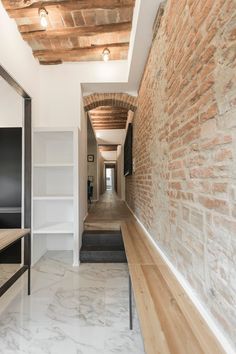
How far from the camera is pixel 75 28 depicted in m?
3.20

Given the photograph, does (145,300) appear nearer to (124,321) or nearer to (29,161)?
(124,321)

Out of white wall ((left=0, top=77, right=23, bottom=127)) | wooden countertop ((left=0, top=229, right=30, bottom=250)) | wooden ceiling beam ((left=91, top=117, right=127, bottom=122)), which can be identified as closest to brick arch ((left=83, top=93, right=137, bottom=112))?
white wall ((left=0, top=77, right=23, bottom=127))

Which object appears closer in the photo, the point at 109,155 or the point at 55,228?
the point at 55,228

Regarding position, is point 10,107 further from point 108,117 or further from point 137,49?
point 108,117

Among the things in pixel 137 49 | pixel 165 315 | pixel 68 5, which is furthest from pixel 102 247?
pixel 68 5

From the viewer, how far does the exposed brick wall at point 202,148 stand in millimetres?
1046

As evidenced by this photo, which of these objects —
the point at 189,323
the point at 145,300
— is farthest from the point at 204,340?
the point at 145,300

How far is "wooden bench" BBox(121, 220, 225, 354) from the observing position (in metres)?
1.11

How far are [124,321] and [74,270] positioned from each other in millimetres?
1407

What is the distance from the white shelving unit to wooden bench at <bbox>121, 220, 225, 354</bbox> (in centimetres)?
195

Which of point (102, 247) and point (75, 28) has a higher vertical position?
point (75, 28)

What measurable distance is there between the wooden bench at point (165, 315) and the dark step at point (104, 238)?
171cm

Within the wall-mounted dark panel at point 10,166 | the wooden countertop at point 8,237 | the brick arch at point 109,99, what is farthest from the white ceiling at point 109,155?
the wooden countertop at point 8,237

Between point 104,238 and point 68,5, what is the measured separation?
3379 millimetres
